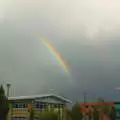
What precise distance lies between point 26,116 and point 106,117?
1747 centimetres

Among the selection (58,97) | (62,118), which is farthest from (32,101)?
(62,118)

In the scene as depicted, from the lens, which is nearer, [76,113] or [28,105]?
[76,113]

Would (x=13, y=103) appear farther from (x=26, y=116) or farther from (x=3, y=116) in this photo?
(x=3, y=116)

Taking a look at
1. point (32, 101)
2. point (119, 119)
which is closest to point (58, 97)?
point (32, 101)

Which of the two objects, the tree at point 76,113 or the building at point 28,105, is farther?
the building at point 28,105

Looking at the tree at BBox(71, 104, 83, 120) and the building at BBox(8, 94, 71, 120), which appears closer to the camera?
the tree at BBox(71, 104, 83, 120)

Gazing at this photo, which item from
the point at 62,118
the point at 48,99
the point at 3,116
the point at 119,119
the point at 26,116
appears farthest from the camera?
the point at 119,119

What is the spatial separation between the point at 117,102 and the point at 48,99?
134 ft

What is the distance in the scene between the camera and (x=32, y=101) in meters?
68.2

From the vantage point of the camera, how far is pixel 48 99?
71.8 meters

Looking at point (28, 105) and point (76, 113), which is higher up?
point (28, 105)

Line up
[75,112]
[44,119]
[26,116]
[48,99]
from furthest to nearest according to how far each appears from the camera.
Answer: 1. [48,99]
2. [26,116]
3. [75,112]
4. [44,119]

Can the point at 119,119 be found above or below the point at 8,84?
below

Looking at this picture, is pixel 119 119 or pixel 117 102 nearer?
pixel 119 119
